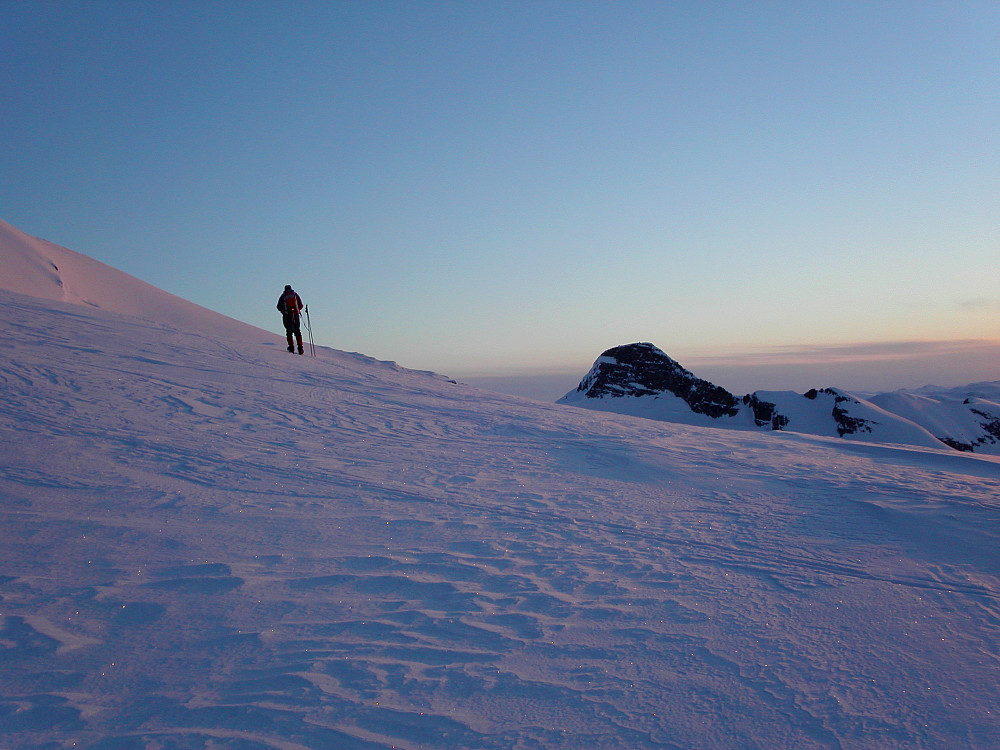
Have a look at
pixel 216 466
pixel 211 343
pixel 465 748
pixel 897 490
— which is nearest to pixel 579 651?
pixel 465 748

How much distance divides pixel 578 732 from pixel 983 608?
3.22 m

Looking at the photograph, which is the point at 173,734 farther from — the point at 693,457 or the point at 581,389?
the point at 581,389

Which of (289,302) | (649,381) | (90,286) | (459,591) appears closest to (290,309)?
(289,302)

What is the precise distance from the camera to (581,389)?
29.3 m

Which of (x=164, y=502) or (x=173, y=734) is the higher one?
(x=164, y=502)

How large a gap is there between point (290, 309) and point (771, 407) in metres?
18.8

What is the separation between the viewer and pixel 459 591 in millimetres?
4508

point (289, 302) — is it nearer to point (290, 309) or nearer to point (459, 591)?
point (290, 309)

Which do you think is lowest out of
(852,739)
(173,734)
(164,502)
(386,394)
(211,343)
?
(852,739)

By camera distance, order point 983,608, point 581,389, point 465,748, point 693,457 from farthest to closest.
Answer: point 581,389 < point 693,457 < point 983,608 < point 465,748

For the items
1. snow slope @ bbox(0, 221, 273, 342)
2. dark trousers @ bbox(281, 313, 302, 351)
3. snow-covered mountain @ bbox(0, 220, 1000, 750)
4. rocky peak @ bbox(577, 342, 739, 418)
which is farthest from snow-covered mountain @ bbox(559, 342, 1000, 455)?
snow-covered mountain @ bbox(0, 220, 1000, 750)

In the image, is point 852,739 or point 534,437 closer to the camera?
point 852,739

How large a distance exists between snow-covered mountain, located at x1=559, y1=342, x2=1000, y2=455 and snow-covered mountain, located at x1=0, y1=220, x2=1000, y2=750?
16.4 m

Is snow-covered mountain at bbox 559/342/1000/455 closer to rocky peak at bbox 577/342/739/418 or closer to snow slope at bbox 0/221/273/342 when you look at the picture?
rocky peak at bbox 577/342/739/418
